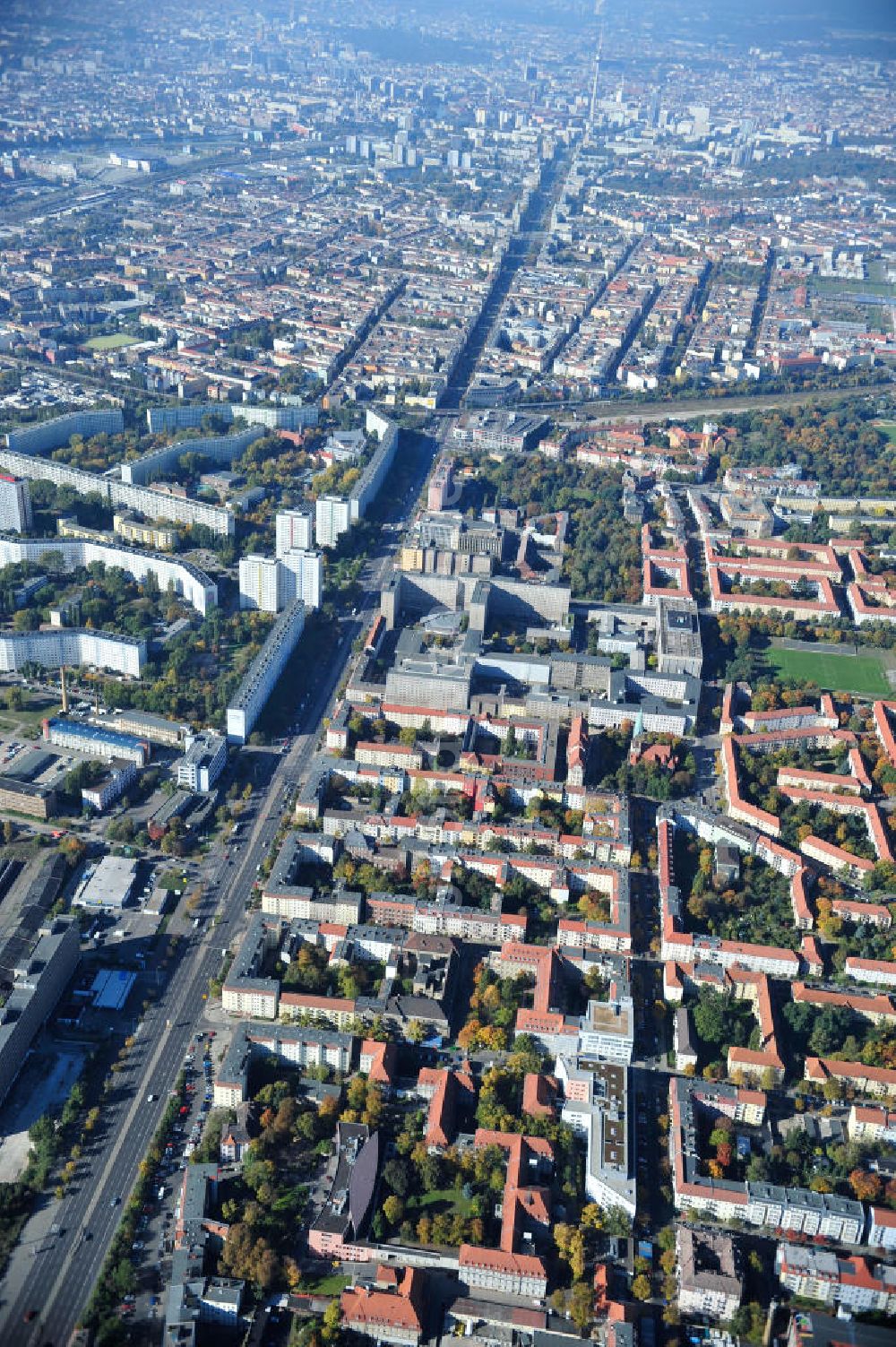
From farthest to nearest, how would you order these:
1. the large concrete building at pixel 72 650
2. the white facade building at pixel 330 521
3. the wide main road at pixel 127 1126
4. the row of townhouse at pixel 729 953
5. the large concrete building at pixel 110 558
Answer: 1. the white facade building at pixel 330 521
2. the large concrete building at pixel 110 558
3. the large concrete building at pixel 72 650
4. the row of townhouse at pixel 729 953
5. the wide main road at pixel 127 1126

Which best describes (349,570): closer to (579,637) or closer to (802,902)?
(579,637)

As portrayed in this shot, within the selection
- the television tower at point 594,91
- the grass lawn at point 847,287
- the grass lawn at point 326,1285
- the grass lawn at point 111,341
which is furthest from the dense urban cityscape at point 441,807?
the television tower at point 594,91

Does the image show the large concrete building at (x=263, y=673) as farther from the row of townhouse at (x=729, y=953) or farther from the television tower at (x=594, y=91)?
the television tower at (x=594, y=91)

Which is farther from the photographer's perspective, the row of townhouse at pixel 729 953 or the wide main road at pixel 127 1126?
the row of townhouse at pixel 729 953

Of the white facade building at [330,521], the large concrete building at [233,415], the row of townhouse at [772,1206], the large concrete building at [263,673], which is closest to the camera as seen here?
the row of townhouse at [772,1206]

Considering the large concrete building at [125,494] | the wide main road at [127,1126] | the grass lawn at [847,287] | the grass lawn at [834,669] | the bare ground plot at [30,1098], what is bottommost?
the grass lawn at [834,669]

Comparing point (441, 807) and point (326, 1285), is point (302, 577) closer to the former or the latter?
point (441, 807)

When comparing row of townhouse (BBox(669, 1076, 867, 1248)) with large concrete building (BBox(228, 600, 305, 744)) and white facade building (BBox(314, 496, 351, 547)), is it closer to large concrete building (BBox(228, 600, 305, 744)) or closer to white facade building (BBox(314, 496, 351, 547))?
large concrete building (BBox(228, 600, 305, 744))
